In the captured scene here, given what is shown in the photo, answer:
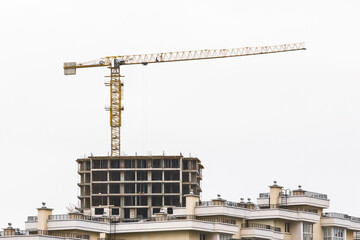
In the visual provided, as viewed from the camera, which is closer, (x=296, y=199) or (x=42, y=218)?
(x=42, y=218)

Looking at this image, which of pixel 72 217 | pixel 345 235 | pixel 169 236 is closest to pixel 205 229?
pixel 169 236

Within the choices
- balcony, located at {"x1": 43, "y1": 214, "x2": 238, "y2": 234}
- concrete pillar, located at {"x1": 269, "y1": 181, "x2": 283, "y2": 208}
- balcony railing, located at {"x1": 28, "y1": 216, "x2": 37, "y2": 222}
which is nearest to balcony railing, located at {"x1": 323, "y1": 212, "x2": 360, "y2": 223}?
concrete pillar, located at {"x1": 269, "y1": 181, "x2": 283, "y2": 208}

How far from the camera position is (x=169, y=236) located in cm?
16200

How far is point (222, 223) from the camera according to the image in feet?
542

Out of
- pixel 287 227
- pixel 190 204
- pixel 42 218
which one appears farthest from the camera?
pixel 287 227

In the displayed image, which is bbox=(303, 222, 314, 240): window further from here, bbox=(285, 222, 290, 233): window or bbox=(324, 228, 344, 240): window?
bbox=(324, 228, 344, 240): window

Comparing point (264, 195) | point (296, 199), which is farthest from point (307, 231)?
point (264, 195)

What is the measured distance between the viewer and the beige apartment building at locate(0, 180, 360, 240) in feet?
523

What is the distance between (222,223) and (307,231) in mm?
17102

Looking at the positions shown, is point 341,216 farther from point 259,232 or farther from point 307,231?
point 259,232

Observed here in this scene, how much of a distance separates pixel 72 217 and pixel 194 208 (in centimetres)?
1565

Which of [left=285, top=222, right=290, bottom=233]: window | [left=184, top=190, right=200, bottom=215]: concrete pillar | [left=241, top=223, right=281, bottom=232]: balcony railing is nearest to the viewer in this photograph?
Answer: [left=184, top=190, right=200, bottom=215]: concrete pillar

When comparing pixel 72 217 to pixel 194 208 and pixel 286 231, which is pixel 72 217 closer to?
pixel 194 208

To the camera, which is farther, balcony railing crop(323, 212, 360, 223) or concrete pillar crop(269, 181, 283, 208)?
balcony railing crop(323, 212, 360, 223)
